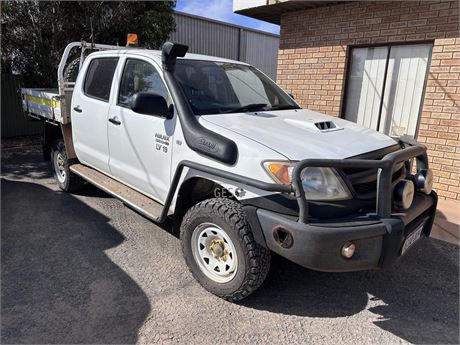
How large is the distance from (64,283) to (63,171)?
2.80 m

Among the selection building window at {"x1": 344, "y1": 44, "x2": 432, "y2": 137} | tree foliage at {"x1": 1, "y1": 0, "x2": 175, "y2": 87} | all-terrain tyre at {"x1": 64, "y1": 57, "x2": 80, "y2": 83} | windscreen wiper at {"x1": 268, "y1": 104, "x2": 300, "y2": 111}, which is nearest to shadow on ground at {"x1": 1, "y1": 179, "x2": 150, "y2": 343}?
all-terrain tyre at {"x1": 64, "y1": 57, "x2": 80, "y2": 83}

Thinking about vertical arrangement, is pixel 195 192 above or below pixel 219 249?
above

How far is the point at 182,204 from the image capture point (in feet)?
11.2

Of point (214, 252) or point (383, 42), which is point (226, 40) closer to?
point (383, 42)

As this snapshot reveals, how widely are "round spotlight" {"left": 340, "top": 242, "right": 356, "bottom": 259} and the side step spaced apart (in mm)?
1749

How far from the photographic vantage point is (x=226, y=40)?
16.4 m

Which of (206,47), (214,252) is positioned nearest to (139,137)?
(214,252)

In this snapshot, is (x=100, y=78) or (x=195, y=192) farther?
(x=100, y=78)

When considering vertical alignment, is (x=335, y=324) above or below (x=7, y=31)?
below

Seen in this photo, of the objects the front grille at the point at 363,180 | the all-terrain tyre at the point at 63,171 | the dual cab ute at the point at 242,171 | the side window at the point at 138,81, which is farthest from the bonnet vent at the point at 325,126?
the all-terrain tyre at the point at 63,171

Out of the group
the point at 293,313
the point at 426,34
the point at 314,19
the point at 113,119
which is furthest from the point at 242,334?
the point at 314,19

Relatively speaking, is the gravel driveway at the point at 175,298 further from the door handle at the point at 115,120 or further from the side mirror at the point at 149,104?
the side mirror at the point at 149,104

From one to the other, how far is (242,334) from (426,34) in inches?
200

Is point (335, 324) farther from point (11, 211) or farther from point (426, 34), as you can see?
point (426, 34)
